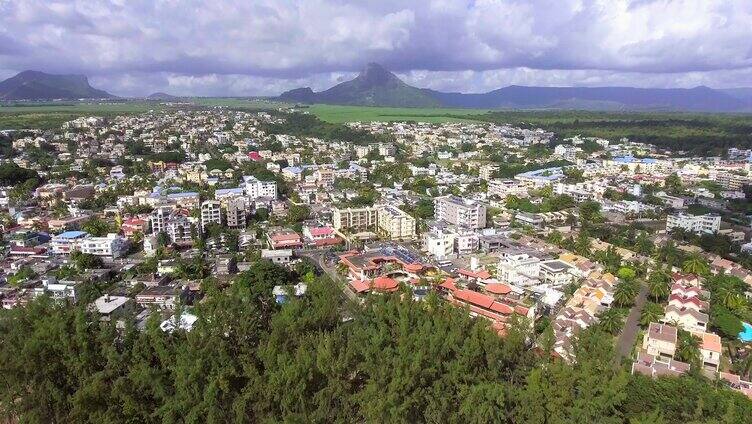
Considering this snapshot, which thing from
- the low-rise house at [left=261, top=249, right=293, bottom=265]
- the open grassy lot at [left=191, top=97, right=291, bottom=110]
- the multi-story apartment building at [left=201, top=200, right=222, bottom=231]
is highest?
the open grassy lot at [left=191, top=97, right=291, bottom=110]

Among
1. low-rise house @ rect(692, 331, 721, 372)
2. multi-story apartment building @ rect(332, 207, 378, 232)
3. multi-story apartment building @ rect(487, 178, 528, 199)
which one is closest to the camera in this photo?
low-rise house @ rect(692, 331, 721, 372)

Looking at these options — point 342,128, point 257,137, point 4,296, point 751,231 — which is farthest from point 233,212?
point 342,128

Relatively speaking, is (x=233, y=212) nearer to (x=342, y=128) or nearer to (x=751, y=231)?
(x=751, y=231)

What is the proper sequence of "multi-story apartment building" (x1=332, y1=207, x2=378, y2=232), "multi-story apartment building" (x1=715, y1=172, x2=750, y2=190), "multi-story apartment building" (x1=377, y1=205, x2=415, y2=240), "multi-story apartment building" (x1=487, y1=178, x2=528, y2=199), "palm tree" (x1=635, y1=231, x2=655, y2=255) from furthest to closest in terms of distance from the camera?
"multi-story apartment building" (x1=715, y1=172, x2=750, y2=190) < "multi-story apartment building" (x1=487, y1=178, x2=528, y2=199) < "multi-story apartment building" (x1=332, y1=207, x2=378, y2=232) < "multi-story apartment building" (x1=377, y1=205, x2=415, y2=240) < "palm tree" (x1=635, y1=231, x2=655, y2=255)

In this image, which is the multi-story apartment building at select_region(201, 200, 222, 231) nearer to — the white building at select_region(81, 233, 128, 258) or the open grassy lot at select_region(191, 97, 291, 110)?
the white building at select_region(81, 233, 128, 258)

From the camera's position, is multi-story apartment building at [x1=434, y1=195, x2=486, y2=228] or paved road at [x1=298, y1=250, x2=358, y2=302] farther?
multi-story apartment building at [x1=434, y1=195, x2=486, y2=228]

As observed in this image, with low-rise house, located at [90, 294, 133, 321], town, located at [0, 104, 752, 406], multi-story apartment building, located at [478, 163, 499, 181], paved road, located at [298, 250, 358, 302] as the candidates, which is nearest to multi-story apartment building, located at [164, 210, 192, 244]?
town, located at [0, 104, 752, 406]

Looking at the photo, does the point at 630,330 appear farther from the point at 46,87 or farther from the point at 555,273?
the point at 46,87
